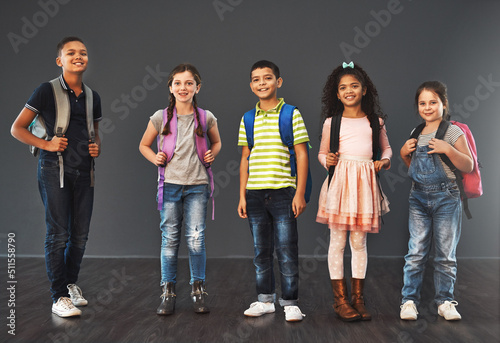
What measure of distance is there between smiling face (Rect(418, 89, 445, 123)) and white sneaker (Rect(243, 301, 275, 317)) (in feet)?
3.86

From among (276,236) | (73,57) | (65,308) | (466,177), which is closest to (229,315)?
(276,236)

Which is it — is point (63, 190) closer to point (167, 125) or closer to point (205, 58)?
point (167, 125)

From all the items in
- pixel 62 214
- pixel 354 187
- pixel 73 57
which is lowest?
pixel 62 214

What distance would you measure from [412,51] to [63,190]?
114 inches

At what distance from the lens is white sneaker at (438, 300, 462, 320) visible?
2.09m

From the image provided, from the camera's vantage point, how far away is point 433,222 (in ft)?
7.22

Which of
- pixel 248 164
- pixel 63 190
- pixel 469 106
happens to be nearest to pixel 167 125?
pixel 248 164

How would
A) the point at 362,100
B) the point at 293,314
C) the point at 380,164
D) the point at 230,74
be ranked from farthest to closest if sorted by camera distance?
the point at 230,74 < the point at 362,100 < the point at 380,164 < the point at 293,314

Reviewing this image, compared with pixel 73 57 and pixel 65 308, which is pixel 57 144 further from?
pixel 65 308

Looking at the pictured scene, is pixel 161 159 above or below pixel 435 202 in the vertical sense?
above

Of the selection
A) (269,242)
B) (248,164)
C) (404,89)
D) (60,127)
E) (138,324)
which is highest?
(404,89)

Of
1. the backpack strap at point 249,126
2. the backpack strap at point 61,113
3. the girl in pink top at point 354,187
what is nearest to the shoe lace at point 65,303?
the backpack strap at point 61,113

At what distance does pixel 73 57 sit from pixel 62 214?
0.75 m

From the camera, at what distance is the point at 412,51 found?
12.2 feet
